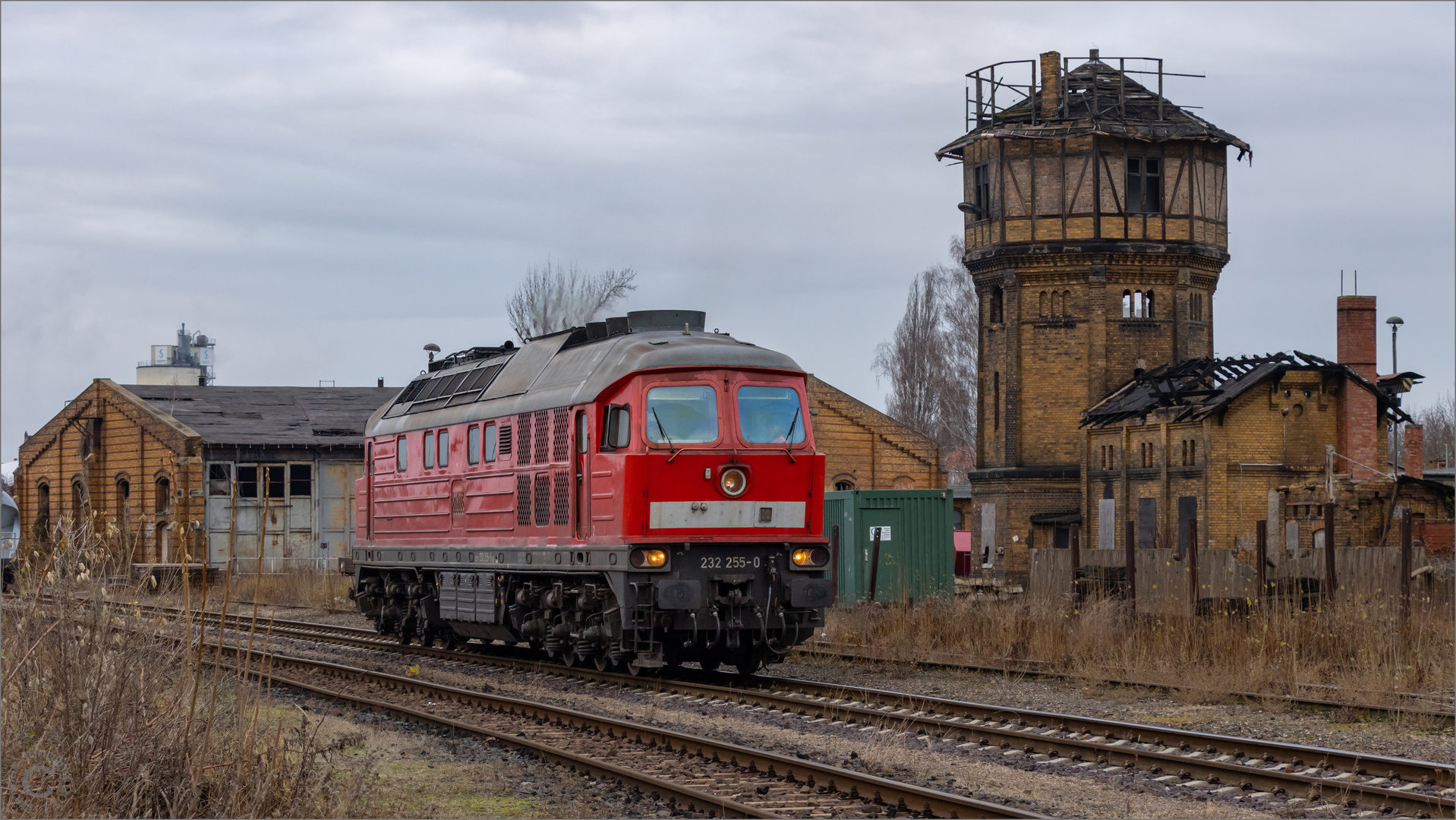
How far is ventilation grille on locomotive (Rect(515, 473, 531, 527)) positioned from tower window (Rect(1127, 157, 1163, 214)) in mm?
34752

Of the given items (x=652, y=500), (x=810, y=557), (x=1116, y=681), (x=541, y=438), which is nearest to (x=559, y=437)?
(x=541, y=438)

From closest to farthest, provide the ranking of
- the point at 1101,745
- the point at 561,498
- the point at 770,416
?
the point at 1101,745
the point at 770,416
the point at 561,498

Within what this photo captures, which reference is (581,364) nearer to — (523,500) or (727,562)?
(523,500)

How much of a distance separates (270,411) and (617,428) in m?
38.0

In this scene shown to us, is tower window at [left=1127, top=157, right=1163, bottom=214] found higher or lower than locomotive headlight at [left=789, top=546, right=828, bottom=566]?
higher

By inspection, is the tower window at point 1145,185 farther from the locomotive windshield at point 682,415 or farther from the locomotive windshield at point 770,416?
the locomotive windshield at point 682,415

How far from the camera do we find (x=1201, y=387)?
145 feet

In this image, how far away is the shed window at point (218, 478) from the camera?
4625 centimetres

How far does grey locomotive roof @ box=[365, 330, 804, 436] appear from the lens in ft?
51.2

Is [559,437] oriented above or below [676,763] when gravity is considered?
above

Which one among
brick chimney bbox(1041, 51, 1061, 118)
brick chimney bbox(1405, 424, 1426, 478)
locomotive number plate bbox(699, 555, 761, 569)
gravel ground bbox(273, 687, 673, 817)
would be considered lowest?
gravel ground bbox(273, 687, 673, 817)

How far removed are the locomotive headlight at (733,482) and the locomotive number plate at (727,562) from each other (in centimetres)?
63

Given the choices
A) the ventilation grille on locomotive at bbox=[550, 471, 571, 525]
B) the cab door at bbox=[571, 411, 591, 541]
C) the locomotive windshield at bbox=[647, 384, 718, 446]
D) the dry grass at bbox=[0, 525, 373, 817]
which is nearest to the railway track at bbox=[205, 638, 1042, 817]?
the dry grass at bbox=[0, 525, 373, 817]

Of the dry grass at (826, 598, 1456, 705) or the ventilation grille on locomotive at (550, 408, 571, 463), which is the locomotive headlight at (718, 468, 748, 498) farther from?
the dry grass at (826, 598, 1456, 705)
